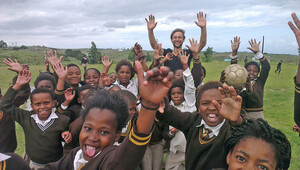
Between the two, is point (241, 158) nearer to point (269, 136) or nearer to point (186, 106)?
point (269, 136)

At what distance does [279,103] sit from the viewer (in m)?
9.35

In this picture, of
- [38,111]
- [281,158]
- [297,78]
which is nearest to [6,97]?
[38,111]

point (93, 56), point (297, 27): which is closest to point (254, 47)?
point (297, 27)

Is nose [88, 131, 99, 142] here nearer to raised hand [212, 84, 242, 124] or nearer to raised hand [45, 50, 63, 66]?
raised hand [212, 84, 242, 124]

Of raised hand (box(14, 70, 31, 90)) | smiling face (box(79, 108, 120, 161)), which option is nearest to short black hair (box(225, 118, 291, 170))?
smiling face (box(79, 108, 120, 161))

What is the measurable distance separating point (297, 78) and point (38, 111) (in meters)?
2.98

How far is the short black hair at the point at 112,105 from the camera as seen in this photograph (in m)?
1.70

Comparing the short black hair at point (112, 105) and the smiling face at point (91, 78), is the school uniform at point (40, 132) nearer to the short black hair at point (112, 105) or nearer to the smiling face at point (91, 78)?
the short black hair at point (112, 105)

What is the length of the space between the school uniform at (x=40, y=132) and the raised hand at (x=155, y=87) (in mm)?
1941

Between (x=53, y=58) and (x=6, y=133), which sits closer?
(x=6, y=133)

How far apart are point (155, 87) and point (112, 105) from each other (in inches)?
20.0

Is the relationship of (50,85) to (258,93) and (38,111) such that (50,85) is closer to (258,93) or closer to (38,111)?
(38,111)

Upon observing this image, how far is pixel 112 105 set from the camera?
1709mm

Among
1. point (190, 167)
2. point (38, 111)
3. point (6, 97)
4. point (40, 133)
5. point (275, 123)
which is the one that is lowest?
point (275, 123)
